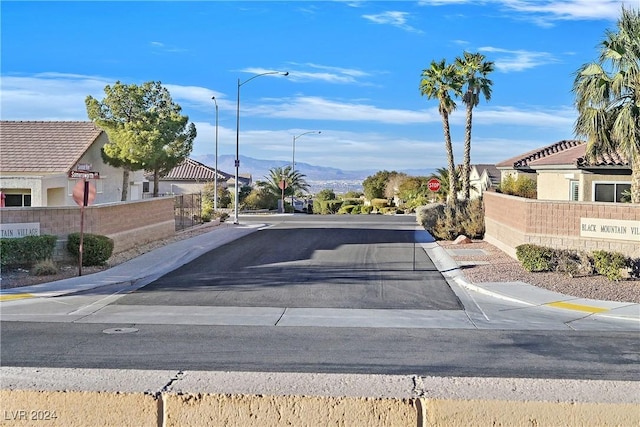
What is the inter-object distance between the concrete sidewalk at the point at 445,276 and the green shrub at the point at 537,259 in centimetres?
168

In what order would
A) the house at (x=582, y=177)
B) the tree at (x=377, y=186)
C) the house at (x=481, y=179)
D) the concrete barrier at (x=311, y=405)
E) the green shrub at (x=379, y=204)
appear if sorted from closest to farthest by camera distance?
the concrete barrier at (x=311, y=405) < the house at (x=582, y=177) < the house at (x=481, y=179) < the green shrub at (x=379, y=204) < the tree at (x=377, y=186)

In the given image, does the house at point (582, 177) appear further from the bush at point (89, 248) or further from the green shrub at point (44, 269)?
the green shrub at point (44, 269)

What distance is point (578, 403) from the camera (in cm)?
284

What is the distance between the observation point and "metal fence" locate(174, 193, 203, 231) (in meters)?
33.8

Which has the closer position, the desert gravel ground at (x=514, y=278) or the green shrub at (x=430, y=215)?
the desert gravel ground at (x=514, y=278)

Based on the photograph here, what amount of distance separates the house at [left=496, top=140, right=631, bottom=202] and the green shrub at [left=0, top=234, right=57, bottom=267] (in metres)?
18.6

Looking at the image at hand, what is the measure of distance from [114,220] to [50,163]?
11370 millimetres

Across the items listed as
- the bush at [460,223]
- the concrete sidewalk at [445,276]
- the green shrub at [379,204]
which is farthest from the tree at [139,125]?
the green shrub at [379,204]

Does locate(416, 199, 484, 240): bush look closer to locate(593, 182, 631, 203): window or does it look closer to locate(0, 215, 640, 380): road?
locate(593, 182, 631, 203): window

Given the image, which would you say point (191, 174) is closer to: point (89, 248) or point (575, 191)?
point (575, 191)

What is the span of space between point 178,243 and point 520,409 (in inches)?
973

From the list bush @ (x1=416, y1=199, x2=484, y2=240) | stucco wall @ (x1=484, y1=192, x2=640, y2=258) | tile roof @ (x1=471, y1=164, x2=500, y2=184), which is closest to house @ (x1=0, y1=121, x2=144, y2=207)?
bush @ (x1=416, y1=199, x2=484, y2=240)

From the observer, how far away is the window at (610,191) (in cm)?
2697

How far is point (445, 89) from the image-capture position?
144 feet
